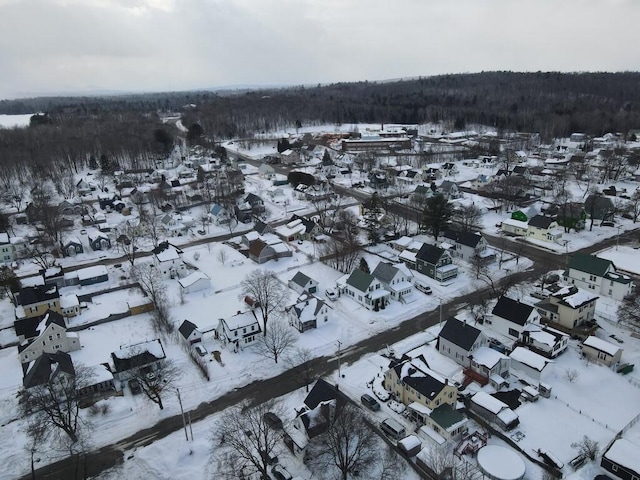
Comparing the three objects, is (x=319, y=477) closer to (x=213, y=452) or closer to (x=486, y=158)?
(x=213, y=452)

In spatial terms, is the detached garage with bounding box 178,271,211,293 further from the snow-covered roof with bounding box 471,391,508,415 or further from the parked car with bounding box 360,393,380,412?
the snow-covered roof with bounding box 471,391,508,415

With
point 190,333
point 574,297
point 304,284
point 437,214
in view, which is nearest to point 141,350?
point 190,333

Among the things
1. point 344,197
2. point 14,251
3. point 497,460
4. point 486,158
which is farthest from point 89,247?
point 486,158

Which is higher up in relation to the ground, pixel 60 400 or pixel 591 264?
pixel 591 264

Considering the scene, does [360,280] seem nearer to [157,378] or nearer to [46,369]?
[157,378]

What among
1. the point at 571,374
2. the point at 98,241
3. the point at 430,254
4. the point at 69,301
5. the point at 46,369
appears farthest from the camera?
the point at 98,241

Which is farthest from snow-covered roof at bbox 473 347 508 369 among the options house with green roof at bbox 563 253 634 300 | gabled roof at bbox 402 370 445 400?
house with green roof at bbox 563 253 634 300
